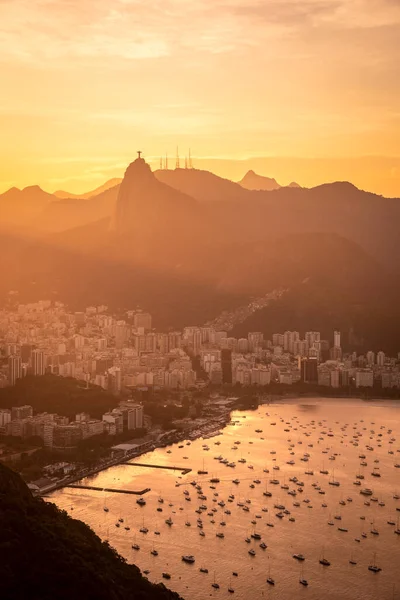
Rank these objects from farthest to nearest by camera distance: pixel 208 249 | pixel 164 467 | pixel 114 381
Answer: pixel 208 249
pixel 114 381
pixel 164 467

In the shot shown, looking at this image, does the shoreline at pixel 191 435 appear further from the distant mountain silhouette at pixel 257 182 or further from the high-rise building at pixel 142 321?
the distant mountain silhouette at pixel 257 182

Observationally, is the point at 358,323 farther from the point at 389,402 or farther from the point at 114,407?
the point at 114,407

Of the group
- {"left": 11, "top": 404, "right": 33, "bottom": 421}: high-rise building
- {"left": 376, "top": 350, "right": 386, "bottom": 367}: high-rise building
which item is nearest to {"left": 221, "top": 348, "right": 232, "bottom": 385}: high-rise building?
{"left": 376, "top": 350, "right": 386, "bottom": 367}: high-rise building

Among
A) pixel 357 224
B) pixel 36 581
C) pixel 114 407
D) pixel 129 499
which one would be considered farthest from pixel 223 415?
pixel 357 224

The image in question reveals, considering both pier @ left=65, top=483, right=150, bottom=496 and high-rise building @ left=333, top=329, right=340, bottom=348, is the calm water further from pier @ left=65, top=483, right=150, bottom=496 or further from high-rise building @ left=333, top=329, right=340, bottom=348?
high-rise building @ left=333, top=329, right=340, bottom=348

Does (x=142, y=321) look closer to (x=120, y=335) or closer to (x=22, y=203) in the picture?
(x=120, y=335)

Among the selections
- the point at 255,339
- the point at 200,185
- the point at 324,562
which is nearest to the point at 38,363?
the point at 255,339
